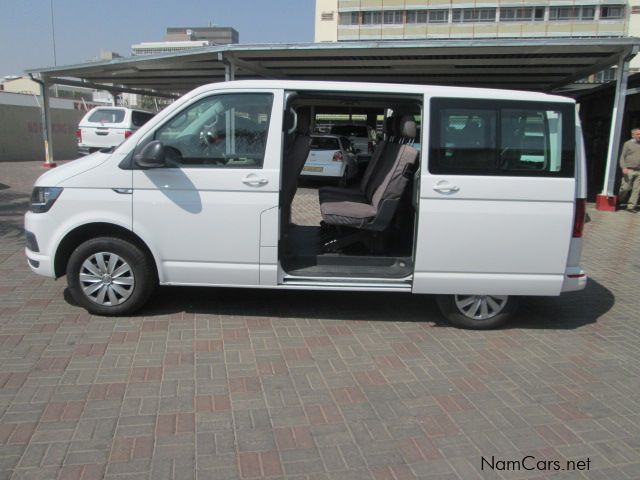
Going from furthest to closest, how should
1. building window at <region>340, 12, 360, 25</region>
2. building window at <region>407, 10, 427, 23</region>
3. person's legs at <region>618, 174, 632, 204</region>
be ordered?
building window at <region>340, 12, 360, 25</region>, building window at <region>407, 10, 427, 23</region>, person's legs at <region>618, 174, 632, 204</region>

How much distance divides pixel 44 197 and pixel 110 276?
875mm

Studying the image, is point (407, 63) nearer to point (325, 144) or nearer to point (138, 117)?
point (325, 144)

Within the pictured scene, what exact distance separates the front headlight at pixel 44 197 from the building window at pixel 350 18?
84854mm

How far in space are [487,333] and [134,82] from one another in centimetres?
2009

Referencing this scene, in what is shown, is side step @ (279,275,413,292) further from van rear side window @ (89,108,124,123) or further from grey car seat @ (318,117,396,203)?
van rear side window @ (89,108,124,123)

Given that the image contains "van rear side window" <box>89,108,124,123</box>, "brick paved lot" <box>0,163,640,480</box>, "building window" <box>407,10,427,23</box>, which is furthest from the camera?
"building window" <box>407,10,427,23</box>

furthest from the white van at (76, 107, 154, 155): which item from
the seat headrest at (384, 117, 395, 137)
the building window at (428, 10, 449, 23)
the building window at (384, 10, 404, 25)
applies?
the building window at (384, 10, 404, 25)

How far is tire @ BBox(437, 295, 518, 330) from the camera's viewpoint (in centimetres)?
484

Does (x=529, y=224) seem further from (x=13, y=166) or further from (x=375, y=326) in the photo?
(x=13, y=166)

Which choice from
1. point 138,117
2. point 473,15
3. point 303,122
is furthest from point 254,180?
point 473,15

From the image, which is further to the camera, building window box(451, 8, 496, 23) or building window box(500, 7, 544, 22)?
building window box(451, 8, 496, 23)

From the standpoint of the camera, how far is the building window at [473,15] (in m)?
76.4

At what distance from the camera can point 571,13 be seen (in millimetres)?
74625

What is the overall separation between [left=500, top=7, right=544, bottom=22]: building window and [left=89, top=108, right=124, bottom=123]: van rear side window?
7235cm
